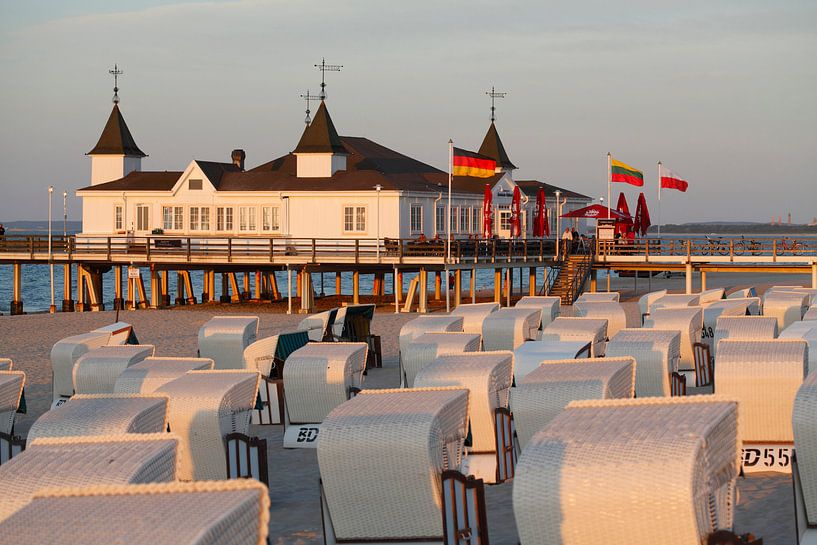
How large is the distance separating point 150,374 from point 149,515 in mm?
8790

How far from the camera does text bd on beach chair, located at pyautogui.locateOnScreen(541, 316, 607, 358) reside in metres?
18.0

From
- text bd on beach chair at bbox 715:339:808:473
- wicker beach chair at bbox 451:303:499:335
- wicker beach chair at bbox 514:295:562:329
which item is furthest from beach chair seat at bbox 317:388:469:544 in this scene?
wicker beach chair at bbox 514:295:562:329

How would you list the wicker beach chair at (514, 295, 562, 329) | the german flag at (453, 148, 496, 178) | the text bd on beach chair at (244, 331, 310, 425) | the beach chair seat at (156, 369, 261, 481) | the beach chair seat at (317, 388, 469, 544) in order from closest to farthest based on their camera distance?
the beach chair seat at (317, 388, 469, 544) < the beach chair seat at (156, 369, 261, 481) < the text bd on beach chair at (244, 331, 310, 425) < the wicker beach chair at (514, 295, 562, 329) < the german flag at (453, 148, 496, 178)

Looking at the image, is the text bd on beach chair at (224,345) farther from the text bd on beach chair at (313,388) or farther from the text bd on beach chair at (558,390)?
the text bd on beach chair at (558,390)

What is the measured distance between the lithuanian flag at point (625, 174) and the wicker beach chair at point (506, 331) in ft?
84.7

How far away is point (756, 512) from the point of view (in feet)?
36.1

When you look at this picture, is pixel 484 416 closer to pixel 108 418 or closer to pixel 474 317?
pixel 108 418

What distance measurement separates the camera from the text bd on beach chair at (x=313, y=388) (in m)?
14.7

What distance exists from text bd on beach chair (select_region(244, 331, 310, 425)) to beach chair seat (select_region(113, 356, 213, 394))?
76.7 inches

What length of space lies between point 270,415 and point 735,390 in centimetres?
674

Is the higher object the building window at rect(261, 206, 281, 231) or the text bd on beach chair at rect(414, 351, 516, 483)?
the building window at rect(261, 206, 281, 231)

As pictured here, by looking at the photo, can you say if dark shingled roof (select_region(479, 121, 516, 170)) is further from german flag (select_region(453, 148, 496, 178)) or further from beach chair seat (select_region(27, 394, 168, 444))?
beach chair seat (select_region(27, 394, 168, 444))

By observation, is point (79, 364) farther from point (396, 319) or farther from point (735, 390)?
point (396, 319)

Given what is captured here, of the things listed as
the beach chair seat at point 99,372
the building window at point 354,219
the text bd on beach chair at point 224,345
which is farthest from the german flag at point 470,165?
the beach chair seat at point 99,372
